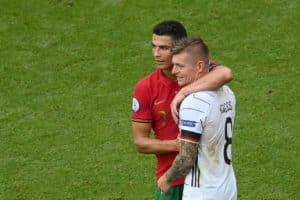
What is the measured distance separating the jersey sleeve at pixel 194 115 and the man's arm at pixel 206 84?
67mm

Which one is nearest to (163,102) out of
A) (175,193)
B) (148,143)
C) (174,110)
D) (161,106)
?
(161,106)

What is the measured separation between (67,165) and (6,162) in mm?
720

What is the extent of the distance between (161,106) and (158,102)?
38 millimetres

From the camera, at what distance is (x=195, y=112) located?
513cm

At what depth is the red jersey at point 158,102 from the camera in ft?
19.4

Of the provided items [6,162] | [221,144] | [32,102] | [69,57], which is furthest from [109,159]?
[221,144]

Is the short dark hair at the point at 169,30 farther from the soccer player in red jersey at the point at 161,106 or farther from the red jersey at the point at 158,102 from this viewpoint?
the red jersey at the point at 158,102

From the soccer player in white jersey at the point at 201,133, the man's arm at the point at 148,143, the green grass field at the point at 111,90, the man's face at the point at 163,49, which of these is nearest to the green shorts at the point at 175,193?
the man's arm at the point at 148,143

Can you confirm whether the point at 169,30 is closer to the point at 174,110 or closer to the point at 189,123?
the point at 174,110

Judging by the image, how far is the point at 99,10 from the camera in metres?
12.9

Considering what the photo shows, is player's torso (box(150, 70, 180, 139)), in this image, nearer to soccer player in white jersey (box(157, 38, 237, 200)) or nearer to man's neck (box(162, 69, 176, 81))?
man's neck (box(162, 69, 176, 81))

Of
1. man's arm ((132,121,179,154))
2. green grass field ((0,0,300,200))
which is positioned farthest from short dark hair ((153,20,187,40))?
green grass field ((0,0,300,200))

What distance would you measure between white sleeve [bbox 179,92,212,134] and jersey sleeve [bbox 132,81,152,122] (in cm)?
76

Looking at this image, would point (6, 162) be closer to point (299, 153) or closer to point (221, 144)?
point (299, 153)
